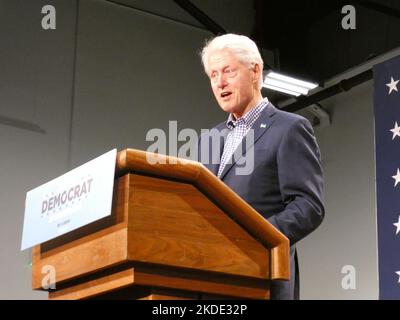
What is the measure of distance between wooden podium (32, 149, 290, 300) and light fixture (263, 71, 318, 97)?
18.1ft

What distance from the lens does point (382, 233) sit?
479cm

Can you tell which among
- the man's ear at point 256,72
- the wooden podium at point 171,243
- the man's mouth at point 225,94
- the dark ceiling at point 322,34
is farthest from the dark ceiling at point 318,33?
the wooden podium at point 171,243

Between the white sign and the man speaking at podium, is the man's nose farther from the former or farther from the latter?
the white sign

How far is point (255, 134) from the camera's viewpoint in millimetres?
2111

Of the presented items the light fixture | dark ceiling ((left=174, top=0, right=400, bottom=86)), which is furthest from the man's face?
dark ceiling ((left=174, top=0, right=400, bottom=86))

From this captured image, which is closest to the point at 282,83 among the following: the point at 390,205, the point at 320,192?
the point at 390,205

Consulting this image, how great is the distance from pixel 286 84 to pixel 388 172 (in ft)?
8.31

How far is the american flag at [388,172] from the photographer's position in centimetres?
470

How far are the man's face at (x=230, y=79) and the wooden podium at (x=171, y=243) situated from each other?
0.64 metres

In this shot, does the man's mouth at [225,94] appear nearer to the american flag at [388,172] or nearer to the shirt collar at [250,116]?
the shirt collar at [250,116]

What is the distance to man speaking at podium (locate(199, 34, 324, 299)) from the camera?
6.14 feet

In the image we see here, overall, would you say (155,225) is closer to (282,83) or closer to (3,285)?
(3,285)

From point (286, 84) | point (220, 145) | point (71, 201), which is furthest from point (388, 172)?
point (71, 201)

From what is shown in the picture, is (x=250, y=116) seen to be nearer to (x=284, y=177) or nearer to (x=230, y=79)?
(x=230, y=79)
